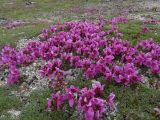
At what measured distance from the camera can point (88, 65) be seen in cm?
1783

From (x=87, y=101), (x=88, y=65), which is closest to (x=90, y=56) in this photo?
(x=88, y=65)

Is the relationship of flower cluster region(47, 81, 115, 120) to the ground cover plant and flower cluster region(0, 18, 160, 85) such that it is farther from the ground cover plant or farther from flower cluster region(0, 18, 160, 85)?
flower cluster region(0, 18, 160, 85)

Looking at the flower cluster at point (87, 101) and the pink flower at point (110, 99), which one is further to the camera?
the pink flower at point (110, 99)

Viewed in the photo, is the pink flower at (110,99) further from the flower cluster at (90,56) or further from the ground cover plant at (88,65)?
the flower cluster at (90,56)

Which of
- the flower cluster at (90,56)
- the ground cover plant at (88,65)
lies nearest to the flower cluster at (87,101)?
the ground cover plant at (88,65)

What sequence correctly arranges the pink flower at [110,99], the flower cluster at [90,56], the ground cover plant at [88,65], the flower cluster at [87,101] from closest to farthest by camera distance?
the flower cluster at [87,101] < the pink flower at [110,99] < the ground cover plant at [88,65] < the flower cluster at [90,56]

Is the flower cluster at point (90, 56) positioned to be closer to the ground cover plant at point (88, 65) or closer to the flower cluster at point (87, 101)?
the ground cover plant at point (88, 65)

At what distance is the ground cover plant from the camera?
15195mm

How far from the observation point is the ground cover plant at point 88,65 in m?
15.2

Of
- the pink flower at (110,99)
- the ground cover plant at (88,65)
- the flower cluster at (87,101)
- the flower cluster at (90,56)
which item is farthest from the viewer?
the flower cluster at (90,56)

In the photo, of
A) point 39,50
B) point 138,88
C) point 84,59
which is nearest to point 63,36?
point 39,50

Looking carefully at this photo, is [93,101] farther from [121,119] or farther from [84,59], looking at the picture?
[84,59]

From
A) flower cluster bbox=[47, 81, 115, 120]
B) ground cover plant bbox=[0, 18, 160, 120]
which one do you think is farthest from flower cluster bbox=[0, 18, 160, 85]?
flower cluster bbox=[47, 81, 115, 120]

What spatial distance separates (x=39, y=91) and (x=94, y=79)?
2.67m
